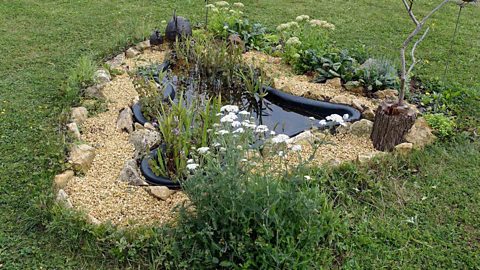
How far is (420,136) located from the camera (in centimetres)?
355

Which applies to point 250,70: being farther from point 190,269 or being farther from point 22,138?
point 190,269

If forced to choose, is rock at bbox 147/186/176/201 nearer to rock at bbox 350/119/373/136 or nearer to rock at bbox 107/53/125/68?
rock at bbox 350/119/373/136

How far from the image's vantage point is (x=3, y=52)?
16.3 feet

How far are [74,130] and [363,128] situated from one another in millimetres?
2064

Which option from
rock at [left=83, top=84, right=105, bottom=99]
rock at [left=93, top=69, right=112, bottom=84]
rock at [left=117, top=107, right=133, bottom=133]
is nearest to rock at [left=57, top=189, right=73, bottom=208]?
rock at [left=117, top=107, right=133, bottom=133]

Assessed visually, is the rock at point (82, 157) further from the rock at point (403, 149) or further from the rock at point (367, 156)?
the rock at point (403, 149)

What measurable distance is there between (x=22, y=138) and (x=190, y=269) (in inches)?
73.0

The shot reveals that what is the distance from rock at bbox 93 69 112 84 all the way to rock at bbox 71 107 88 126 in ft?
1.47

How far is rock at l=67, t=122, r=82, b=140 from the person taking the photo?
3.45m

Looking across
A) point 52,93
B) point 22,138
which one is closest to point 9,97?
point 52,93

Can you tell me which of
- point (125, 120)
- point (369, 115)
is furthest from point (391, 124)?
point (125, 120)

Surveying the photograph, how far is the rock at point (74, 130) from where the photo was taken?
3.45m

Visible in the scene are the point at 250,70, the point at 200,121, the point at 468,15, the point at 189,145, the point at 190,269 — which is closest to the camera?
the point at 190,269

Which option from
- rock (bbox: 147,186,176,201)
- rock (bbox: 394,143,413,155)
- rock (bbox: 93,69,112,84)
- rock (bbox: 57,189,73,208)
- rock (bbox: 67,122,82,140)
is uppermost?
rock (bbox: 93,69,112,84)
